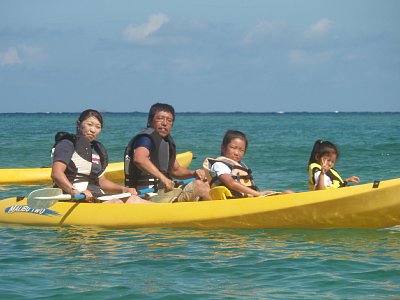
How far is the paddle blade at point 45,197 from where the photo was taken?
7.21 meters

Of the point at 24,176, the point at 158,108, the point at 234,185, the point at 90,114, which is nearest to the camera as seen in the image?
the point at 234,185

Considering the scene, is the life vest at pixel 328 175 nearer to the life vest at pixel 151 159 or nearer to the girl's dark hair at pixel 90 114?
the life vest at pixel 151 159

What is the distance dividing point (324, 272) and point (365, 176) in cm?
891

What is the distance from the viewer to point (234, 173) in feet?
23.6

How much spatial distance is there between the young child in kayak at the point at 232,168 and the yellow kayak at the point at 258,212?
17cm

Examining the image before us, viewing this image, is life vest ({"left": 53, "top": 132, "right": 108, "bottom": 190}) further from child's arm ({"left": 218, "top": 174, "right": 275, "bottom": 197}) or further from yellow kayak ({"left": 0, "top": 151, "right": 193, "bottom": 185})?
yellow kayak ({"left": 0, "top": 151, "right": 193, "bottom": 185})

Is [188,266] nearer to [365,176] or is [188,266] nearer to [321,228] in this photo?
[321,228]

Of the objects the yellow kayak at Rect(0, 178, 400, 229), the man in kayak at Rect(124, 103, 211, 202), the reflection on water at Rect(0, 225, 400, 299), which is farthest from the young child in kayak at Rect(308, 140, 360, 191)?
the man in kayak at Rect(124, 103, 211, 202)

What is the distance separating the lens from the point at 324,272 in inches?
220

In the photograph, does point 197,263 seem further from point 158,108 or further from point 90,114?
point 158,108

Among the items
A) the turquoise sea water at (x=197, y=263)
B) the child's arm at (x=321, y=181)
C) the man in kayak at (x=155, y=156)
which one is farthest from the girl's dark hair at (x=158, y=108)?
the child's arm at (x=321, y=181)

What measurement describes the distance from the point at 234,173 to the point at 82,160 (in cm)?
131

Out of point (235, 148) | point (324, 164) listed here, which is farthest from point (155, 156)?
point (324, 164)

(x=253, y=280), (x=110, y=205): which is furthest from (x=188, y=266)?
(x=110, y=205)
